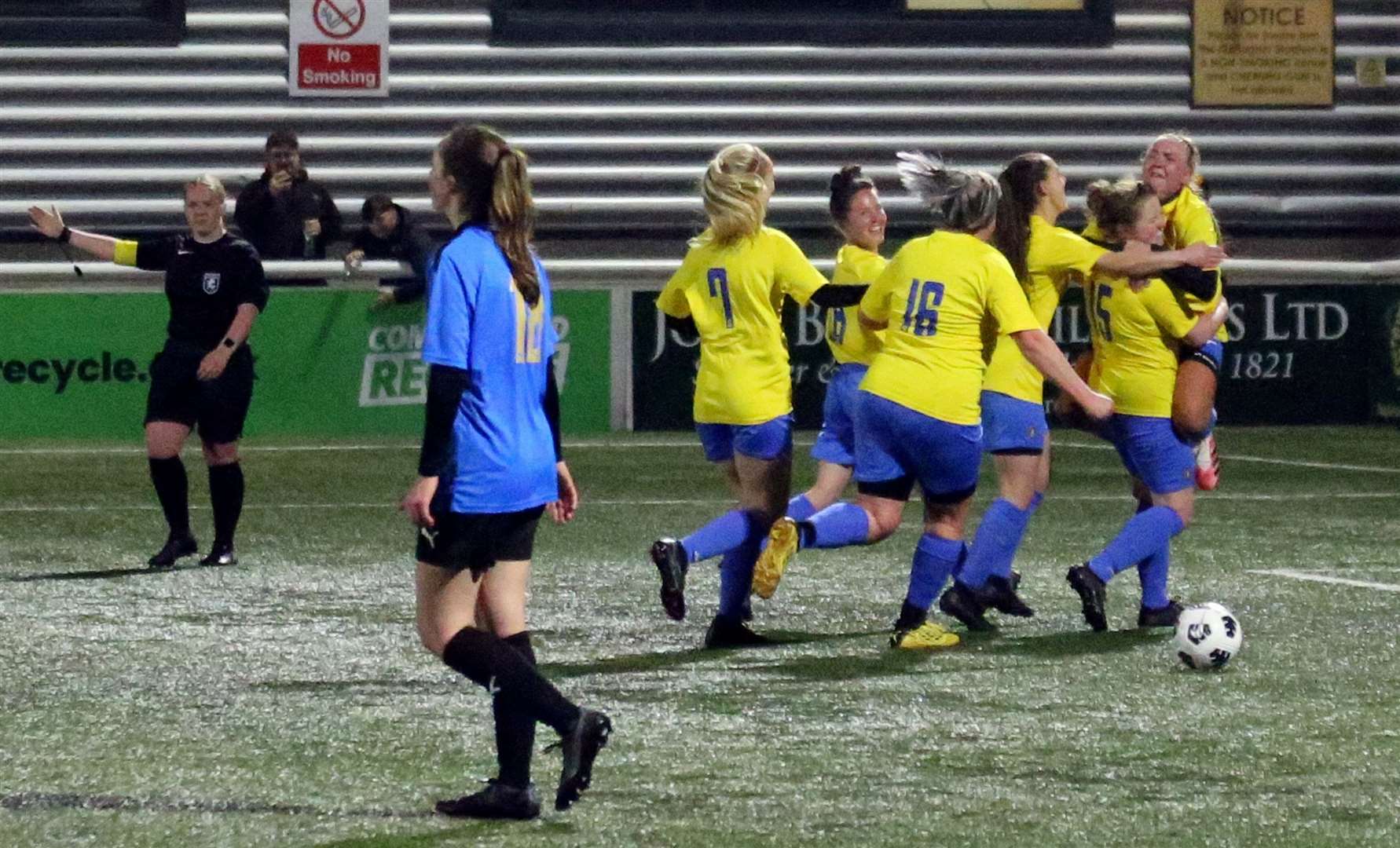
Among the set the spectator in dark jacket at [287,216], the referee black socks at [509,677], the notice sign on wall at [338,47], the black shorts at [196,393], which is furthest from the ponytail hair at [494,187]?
the notice sign on wall at [338,47]

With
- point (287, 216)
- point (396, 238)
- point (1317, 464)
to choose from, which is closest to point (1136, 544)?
point (1317, 464)

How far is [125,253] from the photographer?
1137cm

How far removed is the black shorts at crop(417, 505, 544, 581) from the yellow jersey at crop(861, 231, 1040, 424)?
2.72m

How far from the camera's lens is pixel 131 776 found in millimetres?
6320

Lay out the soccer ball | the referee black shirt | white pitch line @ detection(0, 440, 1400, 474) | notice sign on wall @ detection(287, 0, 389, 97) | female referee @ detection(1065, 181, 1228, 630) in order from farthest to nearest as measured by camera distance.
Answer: notice sign on wall @ detection(287, 0, 389, 97)
white pitch line @ detection(0, 440, 1400, 474)
the referee black shirt
female referee @ detection(1065, 181, 1228, 630)
the soccer ball

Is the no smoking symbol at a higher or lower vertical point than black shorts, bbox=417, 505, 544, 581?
higher

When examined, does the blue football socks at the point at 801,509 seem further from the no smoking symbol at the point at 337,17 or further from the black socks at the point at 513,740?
the no smoking symbol at the point at 337,17

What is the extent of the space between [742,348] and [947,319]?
28.7 inches

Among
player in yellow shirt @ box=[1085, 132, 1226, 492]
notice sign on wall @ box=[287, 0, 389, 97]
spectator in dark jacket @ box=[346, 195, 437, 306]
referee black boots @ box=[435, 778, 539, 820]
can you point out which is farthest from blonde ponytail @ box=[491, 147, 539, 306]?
notice sign on wall @ box=[287, 0, 389, 97]

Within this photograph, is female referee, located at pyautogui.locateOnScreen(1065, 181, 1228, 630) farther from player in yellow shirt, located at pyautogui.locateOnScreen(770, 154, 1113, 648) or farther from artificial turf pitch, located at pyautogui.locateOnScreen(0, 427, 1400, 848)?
player in yellow shirt, located at pyautogui.locateOnScreen(770, 154, 1113, 648)

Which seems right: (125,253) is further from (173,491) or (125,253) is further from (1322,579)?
(1322,579)

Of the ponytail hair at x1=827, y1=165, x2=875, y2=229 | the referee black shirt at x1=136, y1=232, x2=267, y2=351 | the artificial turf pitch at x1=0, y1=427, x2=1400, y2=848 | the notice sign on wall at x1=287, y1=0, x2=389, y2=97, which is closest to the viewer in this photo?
the artificial turf pitch at x1=0, y1=427, x2=1400, y2=848

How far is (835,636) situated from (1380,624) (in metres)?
1.96

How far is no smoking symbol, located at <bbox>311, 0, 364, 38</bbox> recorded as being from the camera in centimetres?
2005
